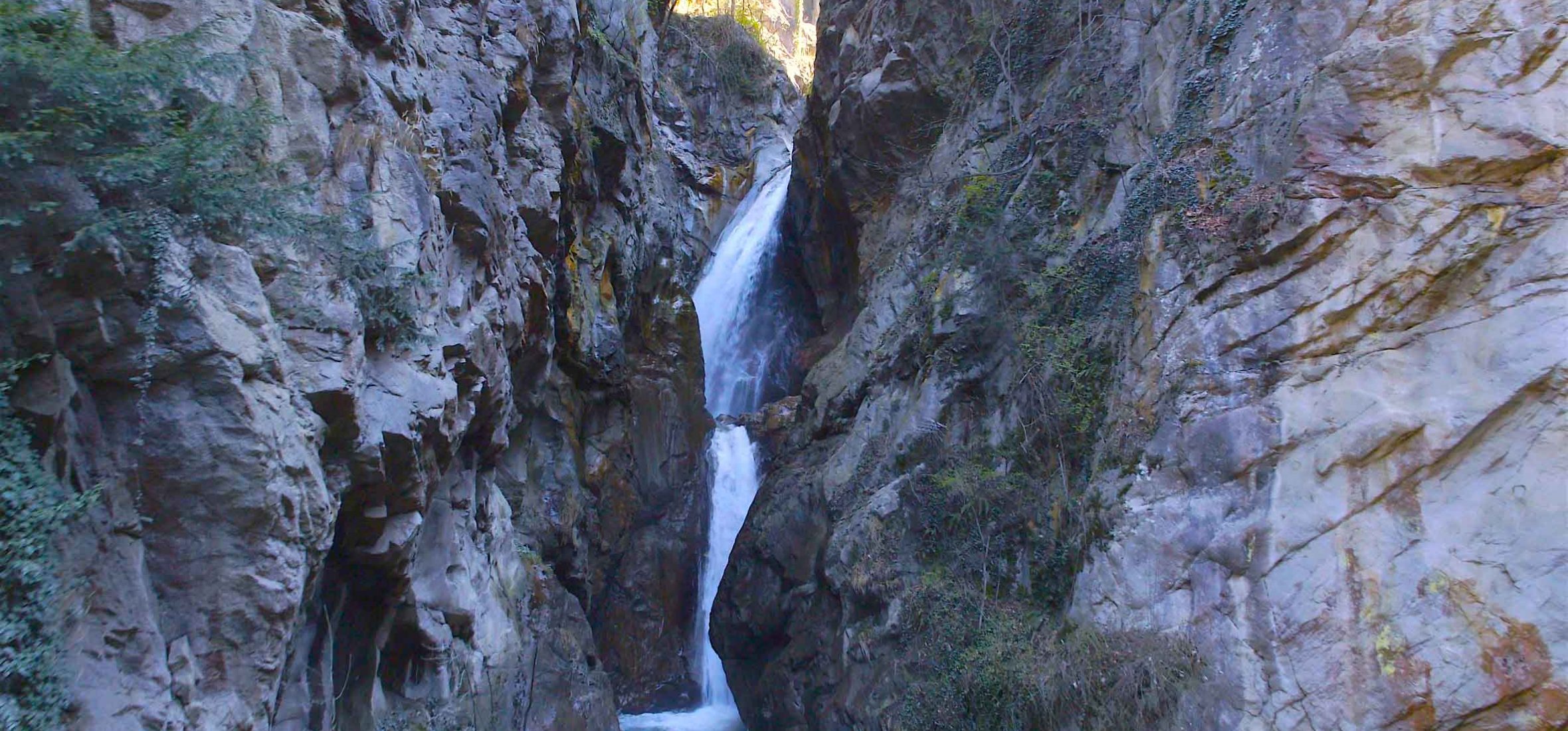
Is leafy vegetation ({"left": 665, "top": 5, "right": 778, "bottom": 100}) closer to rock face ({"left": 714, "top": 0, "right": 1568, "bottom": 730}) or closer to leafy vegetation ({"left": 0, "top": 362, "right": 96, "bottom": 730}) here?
rock face ({"left": 714, "top": 0, "right": 1568, "bottom": 730})

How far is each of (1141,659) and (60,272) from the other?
8105 millimetres

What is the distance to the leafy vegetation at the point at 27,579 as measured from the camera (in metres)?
4.41

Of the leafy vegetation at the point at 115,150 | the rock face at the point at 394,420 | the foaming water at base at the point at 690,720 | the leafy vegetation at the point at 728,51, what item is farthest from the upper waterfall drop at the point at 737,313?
the leafy vegetation at the point at 115,150

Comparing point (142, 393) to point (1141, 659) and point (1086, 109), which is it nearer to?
point (1141, 659)

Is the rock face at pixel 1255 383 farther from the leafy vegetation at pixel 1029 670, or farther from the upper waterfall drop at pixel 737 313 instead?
the upper waterfall drop at pixel 737 313

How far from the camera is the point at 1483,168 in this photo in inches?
276

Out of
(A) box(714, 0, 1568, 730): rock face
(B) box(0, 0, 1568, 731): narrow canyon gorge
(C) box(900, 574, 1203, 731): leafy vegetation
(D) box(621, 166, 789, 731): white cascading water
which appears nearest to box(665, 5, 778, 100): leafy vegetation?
(D) box(621, 166, 789, 731): white cascading water

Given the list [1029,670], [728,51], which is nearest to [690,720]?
[1029,670]

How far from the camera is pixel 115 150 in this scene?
17.6 ft

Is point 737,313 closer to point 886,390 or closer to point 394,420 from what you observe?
point 886,390

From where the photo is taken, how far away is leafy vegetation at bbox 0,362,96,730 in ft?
14.5

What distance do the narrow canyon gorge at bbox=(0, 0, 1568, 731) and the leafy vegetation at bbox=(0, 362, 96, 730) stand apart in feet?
0.06

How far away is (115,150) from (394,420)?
309 centimetres

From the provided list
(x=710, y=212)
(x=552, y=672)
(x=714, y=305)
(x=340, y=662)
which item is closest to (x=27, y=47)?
(x=340, y=662)
